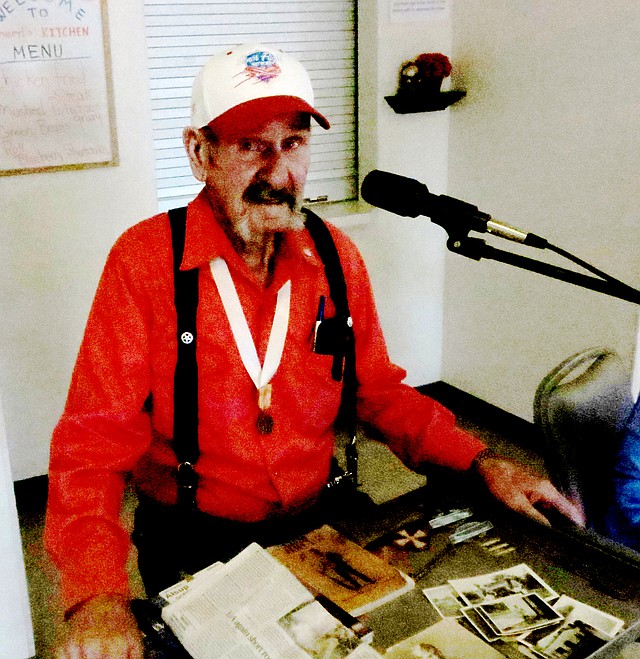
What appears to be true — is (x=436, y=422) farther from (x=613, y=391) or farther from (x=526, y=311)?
(x=526, y=311)

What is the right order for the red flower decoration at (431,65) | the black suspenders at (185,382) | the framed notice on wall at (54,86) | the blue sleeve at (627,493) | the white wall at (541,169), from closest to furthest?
the black suspenders at (185,382)
the blue sleeve at (627,493)
the framed notice on wall at (54,86)
the white wall at (541,169)
the red flower decoration at (431,65)

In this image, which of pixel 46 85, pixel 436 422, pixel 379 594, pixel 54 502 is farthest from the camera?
pixel 46 85

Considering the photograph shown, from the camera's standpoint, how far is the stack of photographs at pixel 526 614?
0.95 metres

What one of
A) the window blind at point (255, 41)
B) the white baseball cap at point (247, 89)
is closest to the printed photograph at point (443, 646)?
the white baseball cap at point (247, 89)

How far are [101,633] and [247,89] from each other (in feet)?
3.08

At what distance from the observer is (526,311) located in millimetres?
3346

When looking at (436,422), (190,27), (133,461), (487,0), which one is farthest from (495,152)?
(133,461)

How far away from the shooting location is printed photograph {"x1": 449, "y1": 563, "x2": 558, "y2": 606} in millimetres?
1030

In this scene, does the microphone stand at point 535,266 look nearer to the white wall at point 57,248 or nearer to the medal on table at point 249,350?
the medal on table at point 249,350

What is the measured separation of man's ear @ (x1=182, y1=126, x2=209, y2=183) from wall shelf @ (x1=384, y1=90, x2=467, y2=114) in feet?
6.75

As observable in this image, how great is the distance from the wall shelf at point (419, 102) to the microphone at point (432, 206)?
2242mm

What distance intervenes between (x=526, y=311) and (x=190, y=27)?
1.94 m

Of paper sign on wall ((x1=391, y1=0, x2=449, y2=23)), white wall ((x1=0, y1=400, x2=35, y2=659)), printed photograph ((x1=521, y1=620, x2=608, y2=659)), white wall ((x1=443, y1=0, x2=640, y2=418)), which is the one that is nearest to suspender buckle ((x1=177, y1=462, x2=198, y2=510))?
printed photograph ((x1=521, y1=620, x2=608, y2=659))

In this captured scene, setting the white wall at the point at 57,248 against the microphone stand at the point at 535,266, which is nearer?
the microphone stand at the point at 535,266
